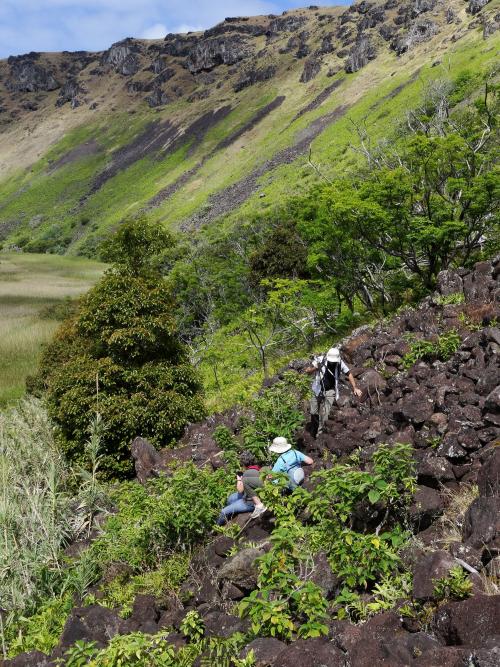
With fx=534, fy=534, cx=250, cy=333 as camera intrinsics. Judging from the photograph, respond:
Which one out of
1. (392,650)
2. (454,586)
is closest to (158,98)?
(454,586)

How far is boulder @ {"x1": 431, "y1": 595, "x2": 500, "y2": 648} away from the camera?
348cm

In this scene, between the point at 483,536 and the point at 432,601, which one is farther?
the point at 483,536

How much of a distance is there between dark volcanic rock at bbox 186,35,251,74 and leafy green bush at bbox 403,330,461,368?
532 feet

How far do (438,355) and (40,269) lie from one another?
197 feet

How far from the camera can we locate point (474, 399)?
682cm

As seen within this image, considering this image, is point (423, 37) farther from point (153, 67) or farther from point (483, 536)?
point (153, 67)

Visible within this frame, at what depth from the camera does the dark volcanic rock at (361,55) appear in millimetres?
94000

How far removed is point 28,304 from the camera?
38406mm

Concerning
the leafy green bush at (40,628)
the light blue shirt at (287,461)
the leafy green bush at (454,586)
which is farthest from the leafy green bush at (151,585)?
the leafy green bush at (454,586)

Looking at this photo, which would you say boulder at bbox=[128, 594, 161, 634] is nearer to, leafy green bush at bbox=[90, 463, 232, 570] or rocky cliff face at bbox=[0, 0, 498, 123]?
leafy green bush at bbox=[90, 463, 232, 570]

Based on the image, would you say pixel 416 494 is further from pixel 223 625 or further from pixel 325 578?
pixel 223 625

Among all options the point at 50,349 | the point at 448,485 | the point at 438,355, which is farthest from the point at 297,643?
the point at 50,349

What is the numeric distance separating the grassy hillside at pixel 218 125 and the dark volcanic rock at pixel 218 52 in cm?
73

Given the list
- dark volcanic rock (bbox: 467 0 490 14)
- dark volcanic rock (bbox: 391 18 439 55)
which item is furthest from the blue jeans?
dark volcanic rock (bbox: 391 18 439 55)
